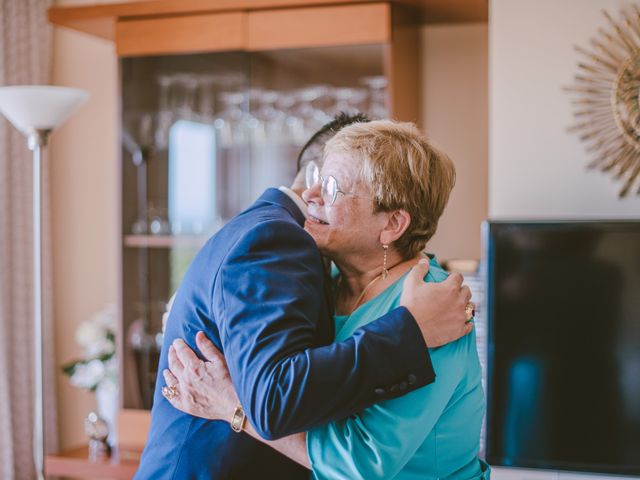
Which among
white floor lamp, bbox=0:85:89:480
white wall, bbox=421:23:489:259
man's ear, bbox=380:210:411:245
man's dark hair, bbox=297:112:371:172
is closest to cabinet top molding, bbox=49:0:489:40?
white wall, bbox=421:23:489:259

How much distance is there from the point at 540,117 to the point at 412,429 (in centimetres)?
146

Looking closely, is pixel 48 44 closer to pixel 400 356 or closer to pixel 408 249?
pixel 408 249

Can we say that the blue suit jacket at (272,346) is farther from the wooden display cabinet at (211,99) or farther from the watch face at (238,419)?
the wooden display cabinet at (211,99)

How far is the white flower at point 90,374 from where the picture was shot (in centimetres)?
303

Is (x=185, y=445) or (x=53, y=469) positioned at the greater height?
(x=185, y=445)

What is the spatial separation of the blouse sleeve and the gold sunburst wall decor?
4.42 feet

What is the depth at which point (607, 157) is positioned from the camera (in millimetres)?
2465

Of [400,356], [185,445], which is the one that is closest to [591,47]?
[400,356]

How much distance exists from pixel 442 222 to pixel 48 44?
1.77 meters

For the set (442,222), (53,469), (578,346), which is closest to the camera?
(578,346)

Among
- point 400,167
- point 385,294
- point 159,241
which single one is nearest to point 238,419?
point 385,294

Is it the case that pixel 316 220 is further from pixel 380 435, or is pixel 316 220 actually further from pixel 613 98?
pixel 613 98

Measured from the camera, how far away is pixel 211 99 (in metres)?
2.91

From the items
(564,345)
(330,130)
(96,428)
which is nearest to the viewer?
(330,130)
